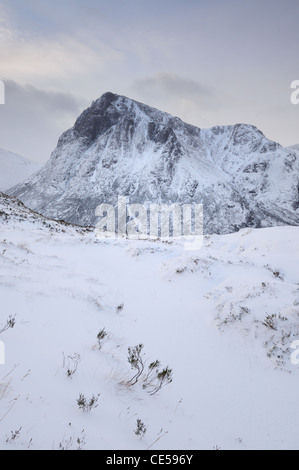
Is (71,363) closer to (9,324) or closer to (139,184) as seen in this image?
(9,324)

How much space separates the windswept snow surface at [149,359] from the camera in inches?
119

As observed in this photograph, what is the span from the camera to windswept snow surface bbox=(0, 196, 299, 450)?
3.02 m

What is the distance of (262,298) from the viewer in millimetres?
7516

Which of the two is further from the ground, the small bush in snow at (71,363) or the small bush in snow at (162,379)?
the small bush in snow at (71,363)

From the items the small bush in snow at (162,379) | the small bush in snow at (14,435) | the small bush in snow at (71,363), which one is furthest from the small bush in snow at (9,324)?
the small bush in snow at (162,379)

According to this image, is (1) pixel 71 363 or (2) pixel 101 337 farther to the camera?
(2) pixel 101 337

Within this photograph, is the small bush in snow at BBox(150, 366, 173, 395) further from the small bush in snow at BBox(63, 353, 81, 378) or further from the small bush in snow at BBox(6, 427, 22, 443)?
the small bush in snow at BBox(6, 427, 22, 443)

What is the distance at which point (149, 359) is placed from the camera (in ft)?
16.9

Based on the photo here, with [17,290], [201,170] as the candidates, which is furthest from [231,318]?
[201,170]

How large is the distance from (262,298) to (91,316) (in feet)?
15.7

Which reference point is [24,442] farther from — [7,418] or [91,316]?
[91,316]

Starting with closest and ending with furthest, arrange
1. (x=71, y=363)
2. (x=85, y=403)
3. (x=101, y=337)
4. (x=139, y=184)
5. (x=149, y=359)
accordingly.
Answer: (x=85, y=403) < (x=71, y=363) < (x=101, y=337) < (x=149, y=359) < (x=139, y=184)

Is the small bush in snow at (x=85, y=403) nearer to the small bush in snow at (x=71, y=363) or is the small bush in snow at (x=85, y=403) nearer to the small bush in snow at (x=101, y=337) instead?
the small bush in snow at (x=71, y=363)

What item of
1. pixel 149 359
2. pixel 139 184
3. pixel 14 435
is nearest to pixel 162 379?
pixel 149 359
